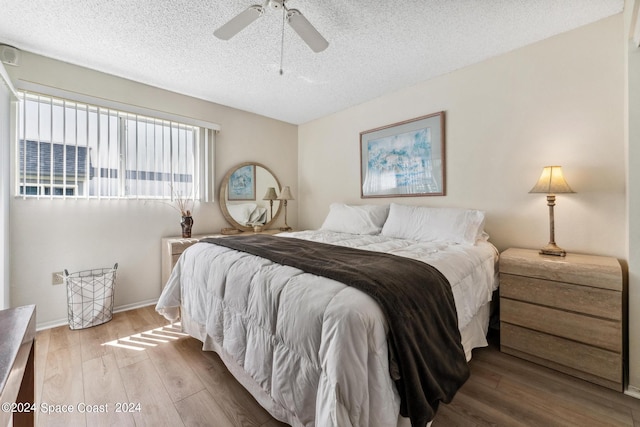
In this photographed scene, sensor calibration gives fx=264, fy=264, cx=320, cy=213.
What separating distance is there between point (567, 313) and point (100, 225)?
12.9 ft

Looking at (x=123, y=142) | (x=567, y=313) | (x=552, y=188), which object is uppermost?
(x=123, y=142)

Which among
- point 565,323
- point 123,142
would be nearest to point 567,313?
point 565,323

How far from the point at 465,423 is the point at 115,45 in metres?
3.55

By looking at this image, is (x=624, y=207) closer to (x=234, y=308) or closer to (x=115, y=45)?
(x=234, y=308)

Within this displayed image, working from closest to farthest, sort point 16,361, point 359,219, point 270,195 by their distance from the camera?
point 16,361
point 359,219
point 270,195

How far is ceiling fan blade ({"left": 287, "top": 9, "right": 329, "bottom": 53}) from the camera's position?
5.29 feet

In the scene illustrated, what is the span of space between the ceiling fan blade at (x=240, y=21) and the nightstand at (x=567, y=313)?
2.35 metres

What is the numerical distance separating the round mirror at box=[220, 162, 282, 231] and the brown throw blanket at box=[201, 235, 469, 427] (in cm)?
215

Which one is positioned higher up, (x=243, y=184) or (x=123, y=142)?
(x=123, y=142)

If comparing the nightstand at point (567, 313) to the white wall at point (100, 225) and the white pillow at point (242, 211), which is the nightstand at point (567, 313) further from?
the white wall at point (100, 225)

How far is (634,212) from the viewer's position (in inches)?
61.5

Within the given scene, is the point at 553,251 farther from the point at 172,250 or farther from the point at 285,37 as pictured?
the point at 172,250

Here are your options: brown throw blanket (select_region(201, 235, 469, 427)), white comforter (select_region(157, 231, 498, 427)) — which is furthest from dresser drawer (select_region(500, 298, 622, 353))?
brown throw blanket (select_region(201, 235, 469, 427))

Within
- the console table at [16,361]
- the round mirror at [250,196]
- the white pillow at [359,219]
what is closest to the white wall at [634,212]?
the white pillow at [359,219]
